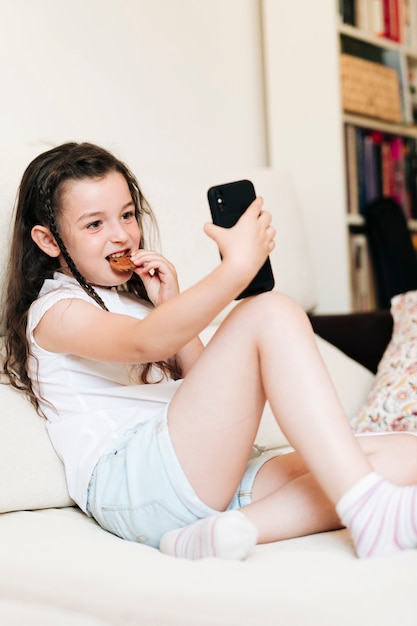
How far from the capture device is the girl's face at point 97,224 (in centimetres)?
126

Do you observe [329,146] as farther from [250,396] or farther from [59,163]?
[250,396]

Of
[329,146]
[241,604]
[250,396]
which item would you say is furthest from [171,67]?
[241,604]

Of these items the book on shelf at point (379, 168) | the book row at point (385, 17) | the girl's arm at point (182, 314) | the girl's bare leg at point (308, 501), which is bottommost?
the girl's bare leg at point (308, 501)

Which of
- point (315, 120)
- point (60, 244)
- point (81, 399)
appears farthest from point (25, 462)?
point (315, 120)

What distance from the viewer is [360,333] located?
1.95m

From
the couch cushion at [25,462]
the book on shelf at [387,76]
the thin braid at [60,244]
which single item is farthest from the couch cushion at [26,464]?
the book on shelf at [387,76]

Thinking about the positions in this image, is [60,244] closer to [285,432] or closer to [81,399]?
[81,399]

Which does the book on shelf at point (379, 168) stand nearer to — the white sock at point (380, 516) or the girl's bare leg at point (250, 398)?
the girl's bare leg at point (250, 398)

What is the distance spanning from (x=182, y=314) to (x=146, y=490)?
245 mm

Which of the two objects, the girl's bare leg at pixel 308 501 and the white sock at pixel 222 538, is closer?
the white sock at pixel 222 538

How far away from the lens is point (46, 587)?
2.96 ft

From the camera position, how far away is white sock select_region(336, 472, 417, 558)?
0.93 metres

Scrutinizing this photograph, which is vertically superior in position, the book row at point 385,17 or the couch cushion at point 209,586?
the book row at point 385,17

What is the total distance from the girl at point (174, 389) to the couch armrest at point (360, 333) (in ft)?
2.29
